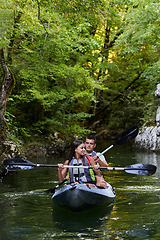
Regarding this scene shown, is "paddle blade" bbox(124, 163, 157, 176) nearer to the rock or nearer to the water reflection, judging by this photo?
the water reflection

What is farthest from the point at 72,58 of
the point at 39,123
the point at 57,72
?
the point at 39,123

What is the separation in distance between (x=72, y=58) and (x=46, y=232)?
1379 cm

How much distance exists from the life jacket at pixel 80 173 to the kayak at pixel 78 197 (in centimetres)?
35

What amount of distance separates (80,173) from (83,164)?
0.79ft

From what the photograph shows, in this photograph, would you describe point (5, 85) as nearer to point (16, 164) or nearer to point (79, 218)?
point (16, 164)

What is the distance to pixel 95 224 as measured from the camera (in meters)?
4.40

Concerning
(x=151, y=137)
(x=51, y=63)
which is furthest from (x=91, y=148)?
(x=151, y=137)

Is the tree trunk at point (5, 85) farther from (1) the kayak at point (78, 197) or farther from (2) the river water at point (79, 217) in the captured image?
(1) the kayak at point (78, 197)

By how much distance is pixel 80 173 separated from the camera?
17.9 feet

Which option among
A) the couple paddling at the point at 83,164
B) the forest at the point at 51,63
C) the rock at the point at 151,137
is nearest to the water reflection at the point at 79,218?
the couple paddling at the point at 83,164

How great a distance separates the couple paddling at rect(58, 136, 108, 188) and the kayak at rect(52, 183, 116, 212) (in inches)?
11.2

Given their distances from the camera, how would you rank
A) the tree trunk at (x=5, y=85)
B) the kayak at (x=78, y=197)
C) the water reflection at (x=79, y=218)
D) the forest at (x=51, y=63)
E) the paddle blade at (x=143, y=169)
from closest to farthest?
the water reflection at (x=79, y=218)
the kayak at (x=78, y=197)
the paddle blade at (x=143, y=169)
the tree trunk at (x=5, y=85)
the forest at (x=51, y=63)

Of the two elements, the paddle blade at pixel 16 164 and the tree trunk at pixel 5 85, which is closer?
the paddle blade at pixel 16 164

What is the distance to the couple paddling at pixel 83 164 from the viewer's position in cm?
528
